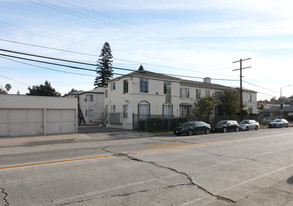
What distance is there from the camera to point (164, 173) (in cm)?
722

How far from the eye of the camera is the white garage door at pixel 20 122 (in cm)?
2027

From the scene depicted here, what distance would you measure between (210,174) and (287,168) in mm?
3113

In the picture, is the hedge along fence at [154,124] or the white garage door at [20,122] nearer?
the white garage door at [20,122]

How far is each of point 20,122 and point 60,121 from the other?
356cm

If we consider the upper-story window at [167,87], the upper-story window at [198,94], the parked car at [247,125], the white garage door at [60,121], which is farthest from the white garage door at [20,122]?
the parked car at [247,125]

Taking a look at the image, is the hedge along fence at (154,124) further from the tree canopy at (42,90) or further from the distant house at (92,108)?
the tree canopy at (42,90)

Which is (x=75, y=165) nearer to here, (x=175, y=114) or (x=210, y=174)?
(x=210, y=174)

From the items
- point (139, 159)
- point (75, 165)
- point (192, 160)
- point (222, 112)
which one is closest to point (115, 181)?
point (75, 165)

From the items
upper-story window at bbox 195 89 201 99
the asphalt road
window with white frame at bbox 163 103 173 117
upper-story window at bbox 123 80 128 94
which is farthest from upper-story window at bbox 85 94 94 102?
the asphalt road

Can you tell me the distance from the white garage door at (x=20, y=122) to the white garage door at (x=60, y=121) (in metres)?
0.83

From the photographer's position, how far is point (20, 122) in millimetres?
20922

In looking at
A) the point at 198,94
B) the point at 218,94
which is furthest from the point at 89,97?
the point at 218,94

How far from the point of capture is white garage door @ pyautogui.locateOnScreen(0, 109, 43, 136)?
20.3 meters

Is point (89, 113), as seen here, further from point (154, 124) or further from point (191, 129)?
point (191, 129)
